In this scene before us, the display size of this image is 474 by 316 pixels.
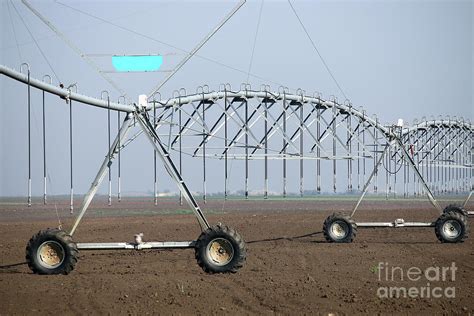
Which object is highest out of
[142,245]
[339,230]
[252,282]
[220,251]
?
[142,245]

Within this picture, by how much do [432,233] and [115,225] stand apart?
1308cm

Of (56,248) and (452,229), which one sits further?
(452,229)

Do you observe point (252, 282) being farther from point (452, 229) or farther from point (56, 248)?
point (452, 229)

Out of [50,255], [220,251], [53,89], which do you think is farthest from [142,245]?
[53,89]

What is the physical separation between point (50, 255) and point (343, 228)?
1207 centimetres

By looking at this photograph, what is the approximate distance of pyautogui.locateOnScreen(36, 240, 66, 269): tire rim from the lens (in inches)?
757

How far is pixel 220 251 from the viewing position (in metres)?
19.2

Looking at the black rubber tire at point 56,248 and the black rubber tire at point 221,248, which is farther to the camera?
the black rubber tire at point 56,248

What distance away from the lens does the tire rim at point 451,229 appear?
29.1m

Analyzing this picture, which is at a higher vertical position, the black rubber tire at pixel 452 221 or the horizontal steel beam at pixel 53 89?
the horizontal steel beam at pixel 53 89

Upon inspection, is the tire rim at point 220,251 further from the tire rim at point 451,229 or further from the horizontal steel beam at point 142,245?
the tire rim at point 451,229

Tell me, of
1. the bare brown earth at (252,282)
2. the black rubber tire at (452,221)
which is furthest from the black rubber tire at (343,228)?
the black rubber tire at (452,221)

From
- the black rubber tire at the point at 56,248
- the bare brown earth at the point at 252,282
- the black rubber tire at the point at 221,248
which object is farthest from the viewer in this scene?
the black rubber tire at the point at 56,248

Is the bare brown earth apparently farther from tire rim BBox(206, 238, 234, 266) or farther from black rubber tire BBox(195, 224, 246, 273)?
tire rim BBox(206, 238, 234, 266)
